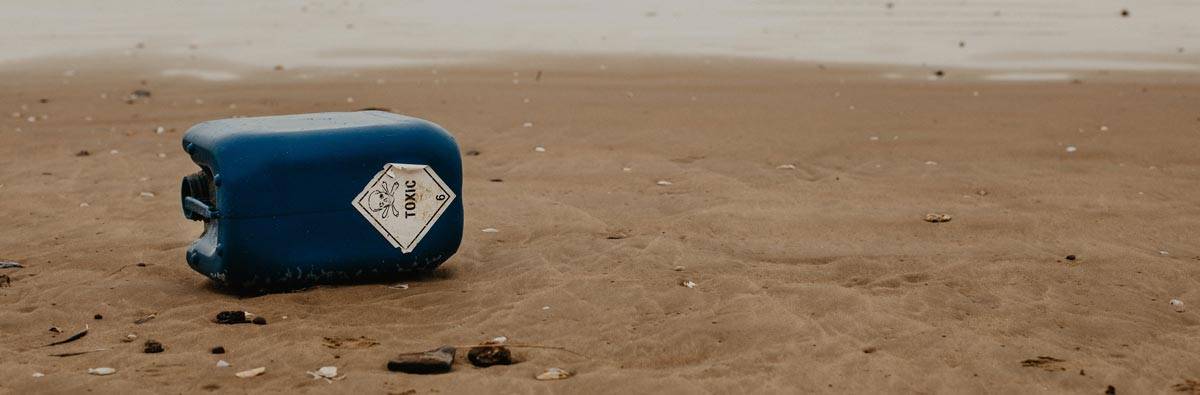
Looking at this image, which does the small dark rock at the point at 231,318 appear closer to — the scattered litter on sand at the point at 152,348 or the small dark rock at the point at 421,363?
the scattered litter on sand at the point at 152,348

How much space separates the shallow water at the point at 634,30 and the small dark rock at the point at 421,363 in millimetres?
10176

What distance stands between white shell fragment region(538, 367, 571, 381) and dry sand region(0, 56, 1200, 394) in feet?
0.19

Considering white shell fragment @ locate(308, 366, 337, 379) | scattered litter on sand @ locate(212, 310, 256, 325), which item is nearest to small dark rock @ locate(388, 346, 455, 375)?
white shell fragment @ locate(308, 366, 337, 379)

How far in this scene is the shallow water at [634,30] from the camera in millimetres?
14758

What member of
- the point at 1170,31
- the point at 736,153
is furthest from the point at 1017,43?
the point at 736,153

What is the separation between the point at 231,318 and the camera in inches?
194

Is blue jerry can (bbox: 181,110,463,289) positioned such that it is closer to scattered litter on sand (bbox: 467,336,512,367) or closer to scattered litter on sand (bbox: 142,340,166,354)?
scattered litter on sand (bbox: 142,340,166,354)

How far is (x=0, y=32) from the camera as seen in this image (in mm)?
16984

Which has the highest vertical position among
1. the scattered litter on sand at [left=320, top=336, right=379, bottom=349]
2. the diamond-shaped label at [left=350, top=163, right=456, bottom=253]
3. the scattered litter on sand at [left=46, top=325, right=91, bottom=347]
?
the diamond-shaped label at [left=350, top=163, right=456, bottom=253]

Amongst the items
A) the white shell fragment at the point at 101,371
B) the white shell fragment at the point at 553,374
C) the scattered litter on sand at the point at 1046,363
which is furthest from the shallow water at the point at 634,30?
the white shell fragment at the point at 553,374

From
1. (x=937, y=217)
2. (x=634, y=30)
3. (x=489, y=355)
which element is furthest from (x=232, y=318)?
(x=634, y=30)

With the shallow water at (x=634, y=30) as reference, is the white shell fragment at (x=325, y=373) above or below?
above

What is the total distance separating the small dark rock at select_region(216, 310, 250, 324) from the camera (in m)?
4.92

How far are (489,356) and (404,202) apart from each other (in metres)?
1.16
